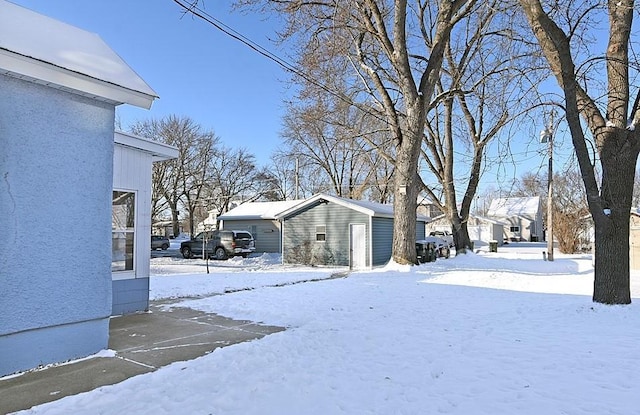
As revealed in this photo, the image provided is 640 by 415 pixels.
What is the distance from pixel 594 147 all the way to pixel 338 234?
12.4 m

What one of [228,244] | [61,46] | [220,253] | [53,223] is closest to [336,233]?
[228,244]

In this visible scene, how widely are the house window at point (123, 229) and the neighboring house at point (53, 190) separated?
7.98ft

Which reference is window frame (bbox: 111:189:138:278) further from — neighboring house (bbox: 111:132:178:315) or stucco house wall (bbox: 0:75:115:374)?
stucco house wall (bbox: 0:75:115:374)

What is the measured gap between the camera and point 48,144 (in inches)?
183

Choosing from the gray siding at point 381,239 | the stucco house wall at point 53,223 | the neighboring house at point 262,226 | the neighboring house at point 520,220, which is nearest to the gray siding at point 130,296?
the stucco house wall at point 53,223

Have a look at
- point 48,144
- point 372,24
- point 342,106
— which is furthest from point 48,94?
point 342,106

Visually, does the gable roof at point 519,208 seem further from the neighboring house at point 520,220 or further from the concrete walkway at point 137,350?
the concrete walkway at point 137,350

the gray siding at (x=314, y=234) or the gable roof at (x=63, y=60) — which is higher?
the gable roof at (x=63, y=60)

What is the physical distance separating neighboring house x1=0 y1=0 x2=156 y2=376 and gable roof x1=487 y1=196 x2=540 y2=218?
185 ft

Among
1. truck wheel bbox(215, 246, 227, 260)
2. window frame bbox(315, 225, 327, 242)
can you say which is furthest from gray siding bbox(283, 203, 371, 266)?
truck wheel bbox(215, 246, 227, 260)

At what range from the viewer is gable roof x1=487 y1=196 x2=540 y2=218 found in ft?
187

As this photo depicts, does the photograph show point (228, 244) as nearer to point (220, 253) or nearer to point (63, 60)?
point (220, 253)

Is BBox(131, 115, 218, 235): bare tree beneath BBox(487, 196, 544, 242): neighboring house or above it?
above

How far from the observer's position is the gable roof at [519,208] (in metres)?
57.1
